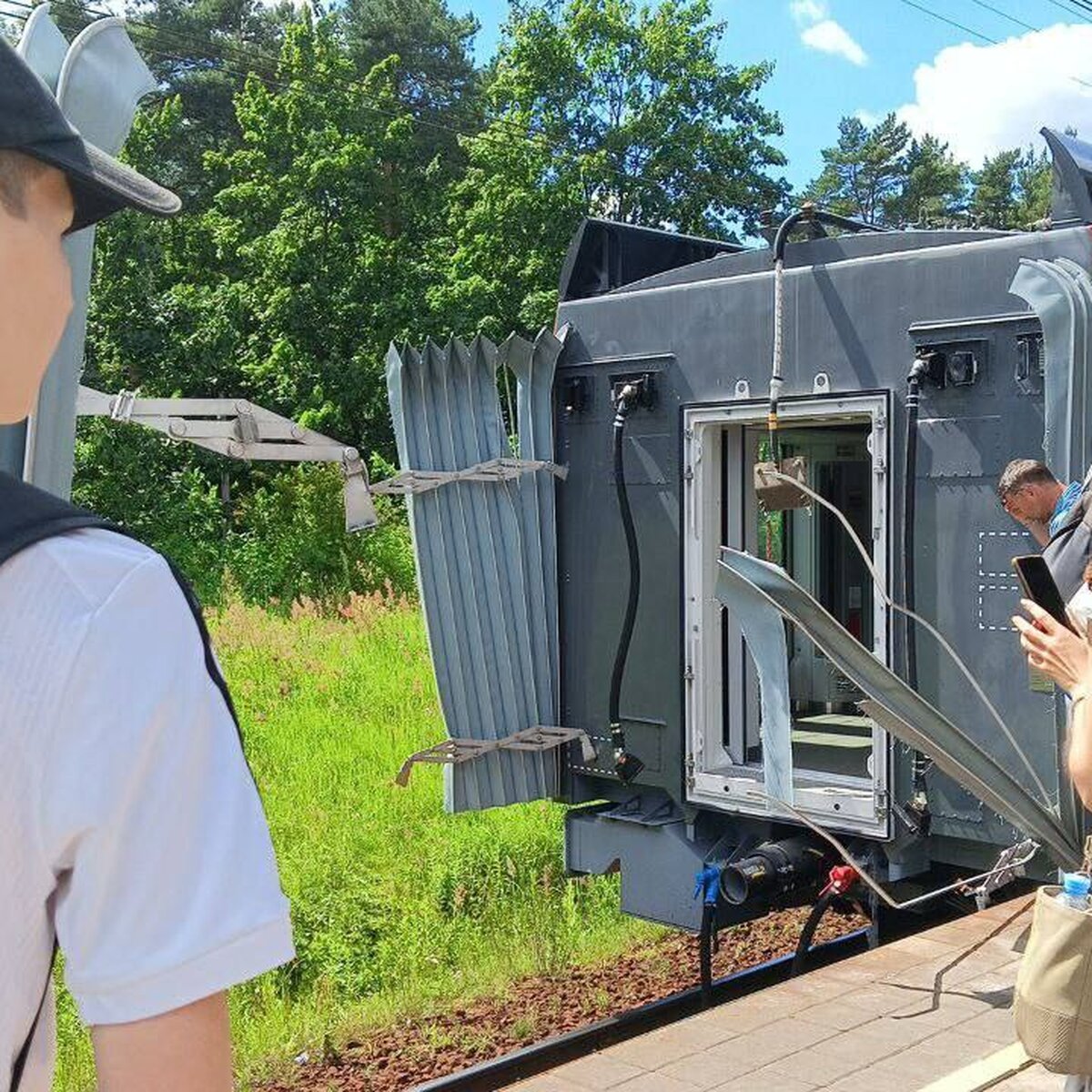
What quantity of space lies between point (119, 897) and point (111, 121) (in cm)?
175

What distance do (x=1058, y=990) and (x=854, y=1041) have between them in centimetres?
189

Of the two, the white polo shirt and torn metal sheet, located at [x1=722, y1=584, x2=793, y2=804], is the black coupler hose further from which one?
the white polo shirt

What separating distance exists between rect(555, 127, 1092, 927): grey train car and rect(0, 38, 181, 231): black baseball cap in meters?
4.20

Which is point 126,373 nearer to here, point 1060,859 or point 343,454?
point 343,454

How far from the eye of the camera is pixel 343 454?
26.4 ft

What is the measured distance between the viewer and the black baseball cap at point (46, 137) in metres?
1.00

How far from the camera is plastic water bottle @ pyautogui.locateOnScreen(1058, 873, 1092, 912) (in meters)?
2.95

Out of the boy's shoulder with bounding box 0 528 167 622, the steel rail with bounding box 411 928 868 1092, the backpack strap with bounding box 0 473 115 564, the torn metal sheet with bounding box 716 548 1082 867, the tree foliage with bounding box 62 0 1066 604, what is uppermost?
the tree foliage with bounding box 62 0 1066 604

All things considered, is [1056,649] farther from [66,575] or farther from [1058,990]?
[66,575]

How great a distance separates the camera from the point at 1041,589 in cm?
309

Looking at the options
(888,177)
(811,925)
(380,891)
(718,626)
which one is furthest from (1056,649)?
(888,177)

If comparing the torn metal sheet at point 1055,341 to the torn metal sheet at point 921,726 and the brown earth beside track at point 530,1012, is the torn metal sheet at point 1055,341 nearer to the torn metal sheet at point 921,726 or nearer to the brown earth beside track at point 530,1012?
the torn metal sheet at point 921,726

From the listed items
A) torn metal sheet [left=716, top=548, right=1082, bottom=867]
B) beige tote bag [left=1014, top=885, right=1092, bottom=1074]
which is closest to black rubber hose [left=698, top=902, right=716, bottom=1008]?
torn metal sheet [left=716, top=548, right=1082, bottom=867]

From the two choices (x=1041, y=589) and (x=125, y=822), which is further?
(x=1041, y=589)
